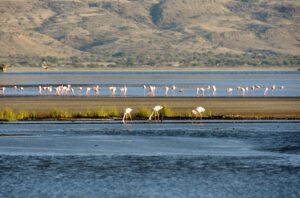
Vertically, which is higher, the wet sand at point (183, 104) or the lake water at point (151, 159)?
the wet sand at point (183, 104)

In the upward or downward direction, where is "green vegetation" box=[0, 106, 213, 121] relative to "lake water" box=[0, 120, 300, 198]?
upward

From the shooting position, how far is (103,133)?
36938 millimetres

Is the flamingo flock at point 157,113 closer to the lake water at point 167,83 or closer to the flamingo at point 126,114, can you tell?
the flamingo at point 126,114

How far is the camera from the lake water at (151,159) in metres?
23.3

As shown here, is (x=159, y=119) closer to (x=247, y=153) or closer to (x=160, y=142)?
(x=160, y=142)

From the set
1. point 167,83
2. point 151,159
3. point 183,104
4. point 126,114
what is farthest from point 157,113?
point 167,83

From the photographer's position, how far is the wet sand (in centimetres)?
4535

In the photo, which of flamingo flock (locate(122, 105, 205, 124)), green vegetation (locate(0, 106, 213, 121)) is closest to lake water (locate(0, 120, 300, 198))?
flamingo flock (locate(122, 105, 205, 124))

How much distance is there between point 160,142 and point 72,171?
7.83m

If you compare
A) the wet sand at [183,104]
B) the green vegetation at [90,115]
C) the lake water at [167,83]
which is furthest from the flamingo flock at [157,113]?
the lake water at [167,83]

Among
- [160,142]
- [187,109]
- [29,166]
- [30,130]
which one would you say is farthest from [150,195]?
[187,109]

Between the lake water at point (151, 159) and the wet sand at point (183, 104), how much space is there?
4.20 meters

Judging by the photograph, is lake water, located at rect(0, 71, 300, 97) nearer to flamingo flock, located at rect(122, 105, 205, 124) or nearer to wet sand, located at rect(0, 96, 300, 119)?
wet sand, located at rect(0, 96, 300, 119)

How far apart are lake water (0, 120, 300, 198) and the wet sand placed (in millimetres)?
4202
